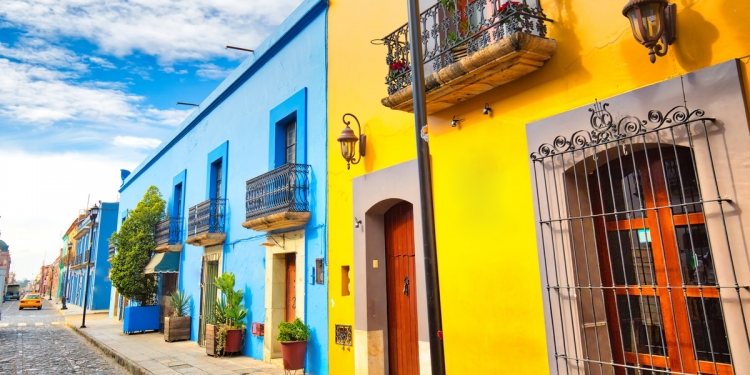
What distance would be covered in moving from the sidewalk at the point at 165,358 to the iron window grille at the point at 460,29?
201 inches

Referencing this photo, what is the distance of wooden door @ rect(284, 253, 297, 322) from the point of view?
8.71 metres

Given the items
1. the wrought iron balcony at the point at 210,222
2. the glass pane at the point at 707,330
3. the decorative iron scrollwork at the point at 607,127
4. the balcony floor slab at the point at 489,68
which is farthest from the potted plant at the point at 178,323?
the glass pane at the point at 707,330

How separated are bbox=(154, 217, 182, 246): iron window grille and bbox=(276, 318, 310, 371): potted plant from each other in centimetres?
825

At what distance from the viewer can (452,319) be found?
518cm

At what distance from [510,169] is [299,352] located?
14.6 feet

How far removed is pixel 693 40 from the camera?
3488mm

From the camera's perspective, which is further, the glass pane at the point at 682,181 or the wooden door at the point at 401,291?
the wooden door at the point at 401,291

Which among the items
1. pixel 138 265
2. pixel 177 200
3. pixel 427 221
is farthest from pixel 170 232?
pixel 427 221

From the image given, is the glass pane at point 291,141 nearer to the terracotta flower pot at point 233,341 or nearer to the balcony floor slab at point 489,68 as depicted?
the terracotta flower pot at point 233,341

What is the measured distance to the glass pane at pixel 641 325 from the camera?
3.72 m

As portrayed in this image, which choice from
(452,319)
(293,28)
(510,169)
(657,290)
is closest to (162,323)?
(293,28)

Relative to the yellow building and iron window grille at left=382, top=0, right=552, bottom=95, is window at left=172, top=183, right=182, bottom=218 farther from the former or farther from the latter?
iron window grille at left=382, top=0, right=552, bottom=95

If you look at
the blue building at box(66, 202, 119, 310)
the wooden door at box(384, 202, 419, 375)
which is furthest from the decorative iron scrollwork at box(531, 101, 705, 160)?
the blue building at box(66, 202, 119, 310)

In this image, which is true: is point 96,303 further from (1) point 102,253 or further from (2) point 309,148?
(2) point 309,148
